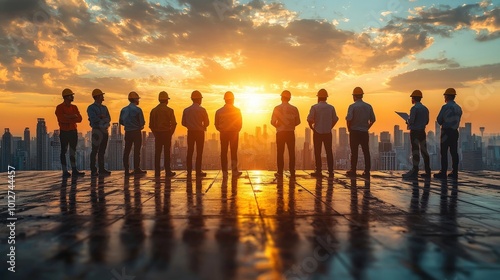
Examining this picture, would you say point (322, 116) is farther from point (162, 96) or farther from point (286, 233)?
point (286, 233)

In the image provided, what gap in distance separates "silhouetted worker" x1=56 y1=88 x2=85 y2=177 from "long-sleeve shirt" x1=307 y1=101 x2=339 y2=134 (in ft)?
22.4

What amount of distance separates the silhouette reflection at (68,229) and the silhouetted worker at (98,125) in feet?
16.5

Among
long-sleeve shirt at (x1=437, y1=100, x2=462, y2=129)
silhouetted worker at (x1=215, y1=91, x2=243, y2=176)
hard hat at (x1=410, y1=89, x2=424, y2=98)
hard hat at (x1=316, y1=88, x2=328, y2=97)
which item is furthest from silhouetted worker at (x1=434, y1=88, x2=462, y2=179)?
silhouetted worker at (x1=215, y1=91, x2=243, y2=176)

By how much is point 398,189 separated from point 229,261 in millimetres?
5884

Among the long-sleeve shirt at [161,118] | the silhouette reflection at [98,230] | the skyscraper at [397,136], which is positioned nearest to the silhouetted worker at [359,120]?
the long-sleeve shirt at [161,118]

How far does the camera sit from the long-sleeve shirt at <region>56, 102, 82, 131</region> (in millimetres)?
11016

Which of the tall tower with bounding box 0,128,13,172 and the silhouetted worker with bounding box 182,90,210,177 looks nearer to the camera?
the silhouetted worker with bounding box 182,90,210,177

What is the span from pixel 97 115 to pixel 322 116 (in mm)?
6683

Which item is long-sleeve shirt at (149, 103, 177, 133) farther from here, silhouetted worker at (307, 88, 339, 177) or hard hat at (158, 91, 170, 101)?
silhouetted worker at (307, 88, 339, 177)

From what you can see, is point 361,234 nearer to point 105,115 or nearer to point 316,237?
point 316,237

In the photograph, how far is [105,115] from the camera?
1169cm

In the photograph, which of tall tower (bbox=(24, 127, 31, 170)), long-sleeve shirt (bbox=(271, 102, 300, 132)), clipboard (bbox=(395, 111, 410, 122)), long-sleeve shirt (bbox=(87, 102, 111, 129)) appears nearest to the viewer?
clipboard (bbox=(395, 111, 410, 122))

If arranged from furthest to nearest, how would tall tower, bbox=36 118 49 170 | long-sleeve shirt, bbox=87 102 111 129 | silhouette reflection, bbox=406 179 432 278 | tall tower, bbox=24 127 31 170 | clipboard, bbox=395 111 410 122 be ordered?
tall tower, bbox=24 127 31 170
tall tower, bbox=36 118 49 170
long-sleeve shirt, bbox=87 102 111 129
clipboard, bbox=395 111 410 122
silhouette reflection, bbox=406 179 432 278

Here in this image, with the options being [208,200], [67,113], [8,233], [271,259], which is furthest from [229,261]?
[67,113]
